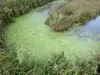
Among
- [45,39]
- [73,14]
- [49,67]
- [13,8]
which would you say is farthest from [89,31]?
[49,67]

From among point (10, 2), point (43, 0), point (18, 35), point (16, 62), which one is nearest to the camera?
point (16, 62)

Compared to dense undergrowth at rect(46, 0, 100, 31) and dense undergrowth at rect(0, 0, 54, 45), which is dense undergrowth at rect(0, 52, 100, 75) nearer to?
dense undergrowth at rect(0, 0, 54, 45)

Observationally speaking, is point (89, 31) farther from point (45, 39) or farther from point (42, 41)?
point (42, 41)

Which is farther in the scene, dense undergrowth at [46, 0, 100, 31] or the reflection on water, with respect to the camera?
dense undergrowth at [46, 0, 100, 31]

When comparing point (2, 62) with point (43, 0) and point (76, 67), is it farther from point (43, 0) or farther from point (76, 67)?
point (43, 0)

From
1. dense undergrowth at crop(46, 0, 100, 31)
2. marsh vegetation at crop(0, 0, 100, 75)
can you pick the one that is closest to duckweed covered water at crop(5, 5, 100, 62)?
marsh vegetation at crop(0, 0, 100, 75)

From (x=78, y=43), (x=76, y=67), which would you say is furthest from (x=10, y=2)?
(x=76, y=67)
